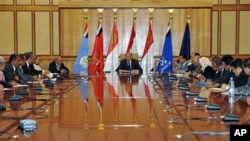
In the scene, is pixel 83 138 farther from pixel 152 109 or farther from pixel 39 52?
pixel 39 52

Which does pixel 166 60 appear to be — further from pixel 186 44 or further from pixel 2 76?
pixel 2 76

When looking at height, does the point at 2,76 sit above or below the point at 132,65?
below

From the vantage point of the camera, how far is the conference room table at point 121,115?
2875 mm

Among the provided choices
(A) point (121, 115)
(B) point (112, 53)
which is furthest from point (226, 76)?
(B) point (112, 53)

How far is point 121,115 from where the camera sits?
3746mm

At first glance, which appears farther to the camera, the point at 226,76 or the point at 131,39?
the point at 131,39

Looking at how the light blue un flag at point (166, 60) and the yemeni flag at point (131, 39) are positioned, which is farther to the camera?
the yemeni flag at point (131, 39)

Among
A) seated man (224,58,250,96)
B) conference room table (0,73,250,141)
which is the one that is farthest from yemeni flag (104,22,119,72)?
seated man (224,58,250,96)

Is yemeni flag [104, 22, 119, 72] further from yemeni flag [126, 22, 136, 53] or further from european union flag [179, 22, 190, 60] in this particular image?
european union flag [179, 22, 190, 60]

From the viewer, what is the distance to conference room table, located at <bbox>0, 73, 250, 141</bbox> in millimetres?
2875

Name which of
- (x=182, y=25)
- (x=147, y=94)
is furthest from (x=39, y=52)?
(x=147, y=94)

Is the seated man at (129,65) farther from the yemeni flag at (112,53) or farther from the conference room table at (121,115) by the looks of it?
the conference room table at (121,115)

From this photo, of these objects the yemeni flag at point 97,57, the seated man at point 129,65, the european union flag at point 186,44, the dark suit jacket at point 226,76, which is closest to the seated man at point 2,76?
the dark suit jacket at point 226,76

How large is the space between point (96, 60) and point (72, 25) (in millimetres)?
1923
